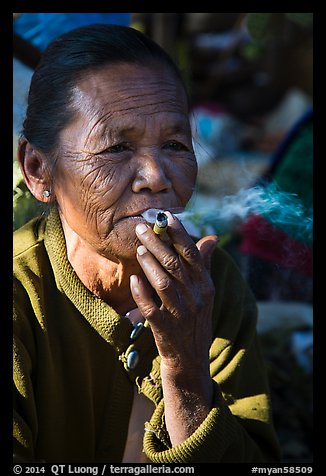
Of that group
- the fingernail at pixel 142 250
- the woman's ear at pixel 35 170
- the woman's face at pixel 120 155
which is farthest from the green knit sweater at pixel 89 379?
the fingernail at pixel 142 250

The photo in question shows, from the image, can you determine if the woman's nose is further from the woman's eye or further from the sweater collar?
the sweater collar

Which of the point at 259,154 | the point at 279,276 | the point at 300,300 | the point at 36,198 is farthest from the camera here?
the point at 259,154

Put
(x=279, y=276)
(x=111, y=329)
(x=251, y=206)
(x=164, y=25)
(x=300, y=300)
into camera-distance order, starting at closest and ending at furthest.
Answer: (x=111, y=329)
(x=251, y=206)
(x=279, y=276)
(x=300, y=300)
(x=164, y=25)

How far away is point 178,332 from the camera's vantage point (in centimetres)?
214

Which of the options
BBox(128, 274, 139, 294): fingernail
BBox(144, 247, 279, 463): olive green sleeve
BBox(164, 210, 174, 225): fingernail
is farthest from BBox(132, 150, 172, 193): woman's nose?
A: BBox(144, 247, 279, 463): olive green sleeve

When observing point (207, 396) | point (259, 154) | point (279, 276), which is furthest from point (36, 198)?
point (259, 154)

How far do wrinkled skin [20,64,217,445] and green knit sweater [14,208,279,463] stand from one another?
10 centimetres

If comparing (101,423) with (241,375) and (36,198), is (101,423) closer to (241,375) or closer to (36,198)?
(241,375)

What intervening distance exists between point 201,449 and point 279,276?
139cm

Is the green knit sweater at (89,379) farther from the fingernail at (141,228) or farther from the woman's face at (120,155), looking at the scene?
the fingernail at (141,228)

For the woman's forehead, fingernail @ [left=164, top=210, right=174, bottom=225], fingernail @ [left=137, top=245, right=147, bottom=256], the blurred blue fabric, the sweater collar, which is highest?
the blurred blue fabric

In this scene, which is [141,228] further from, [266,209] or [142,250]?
[266,209]

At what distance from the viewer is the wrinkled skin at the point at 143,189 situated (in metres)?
2.13

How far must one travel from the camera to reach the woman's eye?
2270mm
